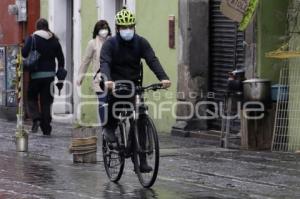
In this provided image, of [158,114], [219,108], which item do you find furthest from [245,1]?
[158,114]

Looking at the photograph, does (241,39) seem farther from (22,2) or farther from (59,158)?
(22,2)

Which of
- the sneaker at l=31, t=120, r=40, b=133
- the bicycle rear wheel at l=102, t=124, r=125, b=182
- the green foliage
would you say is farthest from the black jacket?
the sneaker at l=31, t=120, r=40, b=133

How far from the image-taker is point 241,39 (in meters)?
15.6

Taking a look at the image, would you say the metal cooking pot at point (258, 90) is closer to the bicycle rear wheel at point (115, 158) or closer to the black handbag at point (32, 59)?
the bicycle rear wheel at point (115, 158)

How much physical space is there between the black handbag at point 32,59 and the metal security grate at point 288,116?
4.81 metres

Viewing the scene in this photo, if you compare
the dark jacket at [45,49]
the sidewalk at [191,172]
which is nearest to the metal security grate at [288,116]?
the sidewalk at [191,172]

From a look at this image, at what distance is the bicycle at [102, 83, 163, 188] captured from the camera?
1023 centimetres

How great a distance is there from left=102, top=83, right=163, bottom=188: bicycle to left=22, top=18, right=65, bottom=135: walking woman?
6302 millimetres

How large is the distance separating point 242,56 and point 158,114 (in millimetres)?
2547

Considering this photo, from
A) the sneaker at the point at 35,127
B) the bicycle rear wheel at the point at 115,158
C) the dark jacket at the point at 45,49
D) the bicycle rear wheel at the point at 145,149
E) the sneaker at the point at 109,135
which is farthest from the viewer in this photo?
the sneaker at the point at 35,127

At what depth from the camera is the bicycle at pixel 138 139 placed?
10227mm

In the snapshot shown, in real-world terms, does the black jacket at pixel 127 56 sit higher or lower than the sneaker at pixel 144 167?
higher

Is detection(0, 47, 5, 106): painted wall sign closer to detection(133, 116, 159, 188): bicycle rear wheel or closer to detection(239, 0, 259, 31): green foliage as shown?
detection(239, 0, 259, 31): green foliage

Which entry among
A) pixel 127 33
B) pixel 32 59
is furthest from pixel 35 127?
pixel 127 33
